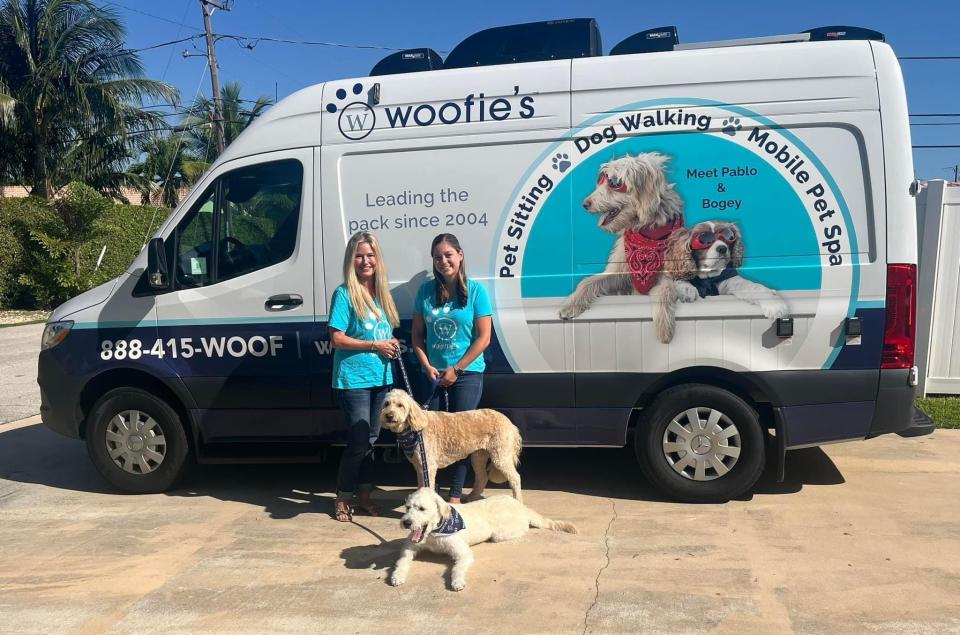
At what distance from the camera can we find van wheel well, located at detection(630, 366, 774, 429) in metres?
4.74

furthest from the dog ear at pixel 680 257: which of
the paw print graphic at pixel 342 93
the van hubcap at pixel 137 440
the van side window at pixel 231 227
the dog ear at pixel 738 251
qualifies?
the van hubcap at pixel 137 440

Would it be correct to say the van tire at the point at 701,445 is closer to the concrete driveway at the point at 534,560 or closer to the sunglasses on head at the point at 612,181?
the concrete driveway at the point at 534,560

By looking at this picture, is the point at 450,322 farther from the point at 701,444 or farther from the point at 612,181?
the point at 701,444

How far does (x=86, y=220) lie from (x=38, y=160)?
7.86m

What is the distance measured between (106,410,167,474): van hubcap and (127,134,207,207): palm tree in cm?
2241

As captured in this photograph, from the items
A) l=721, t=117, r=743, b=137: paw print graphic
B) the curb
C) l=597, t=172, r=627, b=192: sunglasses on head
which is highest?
l=721, t=117, r=743, b=137: paw print graphic

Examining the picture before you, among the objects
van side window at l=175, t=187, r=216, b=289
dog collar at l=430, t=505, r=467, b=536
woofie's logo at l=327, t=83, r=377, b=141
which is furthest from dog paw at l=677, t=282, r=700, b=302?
van side window at l=175, t=187, r=216, b=289

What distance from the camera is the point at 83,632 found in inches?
140

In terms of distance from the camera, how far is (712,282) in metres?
4.66

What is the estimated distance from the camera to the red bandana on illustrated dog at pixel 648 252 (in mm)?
4699

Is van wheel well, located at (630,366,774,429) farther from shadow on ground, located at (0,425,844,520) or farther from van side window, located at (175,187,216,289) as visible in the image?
van side window, located at (175,187,216,289)

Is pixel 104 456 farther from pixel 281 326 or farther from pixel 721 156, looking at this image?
pixel 721 156

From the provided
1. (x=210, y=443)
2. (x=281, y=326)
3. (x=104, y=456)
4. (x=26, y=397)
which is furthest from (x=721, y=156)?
(x=26, y=397)

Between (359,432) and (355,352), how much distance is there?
53 centimetres
